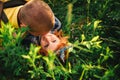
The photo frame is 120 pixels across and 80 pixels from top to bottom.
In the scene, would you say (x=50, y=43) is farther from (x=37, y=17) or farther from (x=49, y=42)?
(x=37, y=17)

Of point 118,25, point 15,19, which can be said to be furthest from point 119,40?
point 15,19

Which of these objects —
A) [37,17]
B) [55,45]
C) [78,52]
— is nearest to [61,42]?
[55,45]

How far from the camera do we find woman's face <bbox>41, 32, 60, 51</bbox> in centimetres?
287

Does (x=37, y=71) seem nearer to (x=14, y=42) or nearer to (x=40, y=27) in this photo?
(x=14, y=42)

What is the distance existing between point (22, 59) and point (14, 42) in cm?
15

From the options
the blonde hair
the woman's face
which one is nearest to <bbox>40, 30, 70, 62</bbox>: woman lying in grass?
the woman's face

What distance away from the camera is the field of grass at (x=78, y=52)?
7.95 feet

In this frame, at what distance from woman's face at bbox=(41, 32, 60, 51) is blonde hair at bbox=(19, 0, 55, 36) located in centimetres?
15

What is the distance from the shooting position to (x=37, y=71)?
2.43 meters

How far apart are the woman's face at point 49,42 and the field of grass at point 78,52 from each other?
5.4 inches

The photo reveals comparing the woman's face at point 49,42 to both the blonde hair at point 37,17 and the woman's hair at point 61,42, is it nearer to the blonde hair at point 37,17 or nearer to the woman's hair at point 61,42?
the woman's hair at point 61,42

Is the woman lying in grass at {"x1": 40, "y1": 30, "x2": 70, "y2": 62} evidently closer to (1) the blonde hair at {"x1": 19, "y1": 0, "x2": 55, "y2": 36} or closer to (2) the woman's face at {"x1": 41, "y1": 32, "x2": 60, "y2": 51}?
(2) the woman's face at {"x1": 41, "y1": 32, "x2": 60, "y2": 51}

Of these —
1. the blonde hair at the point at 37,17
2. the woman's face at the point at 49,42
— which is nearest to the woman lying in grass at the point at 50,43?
the woman's face at the point at 49,42

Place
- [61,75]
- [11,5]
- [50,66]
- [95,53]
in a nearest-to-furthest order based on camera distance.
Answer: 1. [50,66]
2. [61,75]
3. [95,53]
4. [11,5]
